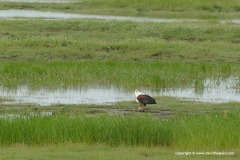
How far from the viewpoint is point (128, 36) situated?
82.9ft

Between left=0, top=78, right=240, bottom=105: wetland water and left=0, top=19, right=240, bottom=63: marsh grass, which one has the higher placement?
left=0, top=78, right=240, bottom=105: wetland water

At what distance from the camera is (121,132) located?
11.3 m

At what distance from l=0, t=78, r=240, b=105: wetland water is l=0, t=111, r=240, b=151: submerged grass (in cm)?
434

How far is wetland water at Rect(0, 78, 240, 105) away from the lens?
52.9 feet

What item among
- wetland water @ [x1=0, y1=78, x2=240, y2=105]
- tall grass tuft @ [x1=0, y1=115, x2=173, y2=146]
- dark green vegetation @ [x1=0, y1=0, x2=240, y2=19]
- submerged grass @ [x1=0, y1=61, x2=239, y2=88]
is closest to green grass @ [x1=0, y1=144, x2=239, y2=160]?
tall grass tuft @ [x1=0, y1=115, x2=173, y2=146]

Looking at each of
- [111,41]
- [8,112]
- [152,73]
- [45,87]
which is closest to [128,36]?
[111,41]

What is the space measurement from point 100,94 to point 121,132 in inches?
225

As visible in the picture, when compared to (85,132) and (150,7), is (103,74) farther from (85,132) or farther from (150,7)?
(150,7)

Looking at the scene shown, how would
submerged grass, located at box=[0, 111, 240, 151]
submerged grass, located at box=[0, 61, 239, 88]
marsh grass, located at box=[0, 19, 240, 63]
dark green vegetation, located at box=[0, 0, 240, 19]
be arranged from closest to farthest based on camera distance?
submerged grass, located at box=[0, 111, 240, 151]
submerged grass, located at box=[0, 61, 239, 88]
marsh grass, located at box=[0, 19, 240, 63]
dark green vegetation, located at box=[0, 0, 240, 19]

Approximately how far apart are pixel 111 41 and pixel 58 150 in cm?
1340

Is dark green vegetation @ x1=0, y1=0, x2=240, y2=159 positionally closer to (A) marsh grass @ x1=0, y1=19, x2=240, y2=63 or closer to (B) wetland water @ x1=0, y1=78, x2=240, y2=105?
(A) marsh grass @ x1=0, y1=19, x2=240, y2=63

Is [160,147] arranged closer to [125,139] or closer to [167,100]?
[125,139]

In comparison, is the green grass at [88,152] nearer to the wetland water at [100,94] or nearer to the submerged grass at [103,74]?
the wetland water at [100,94]

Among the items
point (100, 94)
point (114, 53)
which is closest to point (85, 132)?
point (100, 94)
